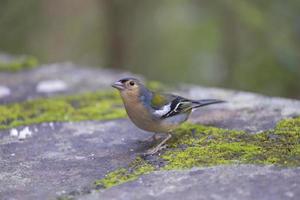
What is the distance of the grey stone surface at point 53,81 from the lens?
624cm

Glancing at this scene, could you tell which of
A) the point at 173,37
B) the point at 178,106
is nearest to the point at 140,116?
the point at 178,106

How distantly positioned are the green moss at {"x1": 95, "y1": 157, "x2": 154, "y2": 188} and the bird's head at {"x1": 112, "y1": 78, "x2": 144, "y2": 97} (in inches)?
35.1

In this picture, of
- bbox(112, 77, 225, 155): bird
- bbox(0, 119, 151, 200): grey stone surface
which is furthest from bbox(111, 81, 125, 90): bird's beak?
bbox(0, 119, 151, 200): grey stone surface

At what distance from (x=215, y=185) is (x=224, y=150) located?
0.67 meters

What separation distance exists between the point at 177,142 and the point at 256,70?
14.9 feet

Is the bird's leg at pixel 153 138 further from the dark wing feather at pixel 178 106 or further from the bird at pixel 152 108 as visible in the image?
the dark wing feather at pixel 178 106

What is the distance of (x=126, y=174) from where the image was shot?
3795mm

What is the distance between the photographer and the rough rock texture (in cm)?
338

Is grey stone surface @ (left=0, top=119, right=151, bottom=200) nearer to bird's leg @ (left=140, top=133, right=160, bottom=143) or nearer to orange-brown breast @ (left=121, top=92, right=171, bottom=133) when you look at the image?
bird's leg @ (left=140, top=133, right=160, bottom=143)

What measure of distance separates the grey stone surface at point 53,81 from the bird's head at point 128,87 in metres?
1.52

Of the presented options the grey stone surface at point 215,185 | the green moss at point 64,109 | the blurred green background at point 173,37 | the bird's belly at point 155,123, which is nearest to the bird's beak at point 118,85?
the bird's belly at point 155,123

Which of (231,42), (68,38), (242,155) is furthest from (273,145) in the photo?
(68,38)

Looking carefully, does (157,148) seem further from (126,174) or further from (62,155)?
(62,155)

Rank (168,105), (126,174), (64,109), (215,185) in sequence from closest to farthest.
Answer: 1. (215,185)
2. (126,174)
3. (168,105)
4. (64,109)
